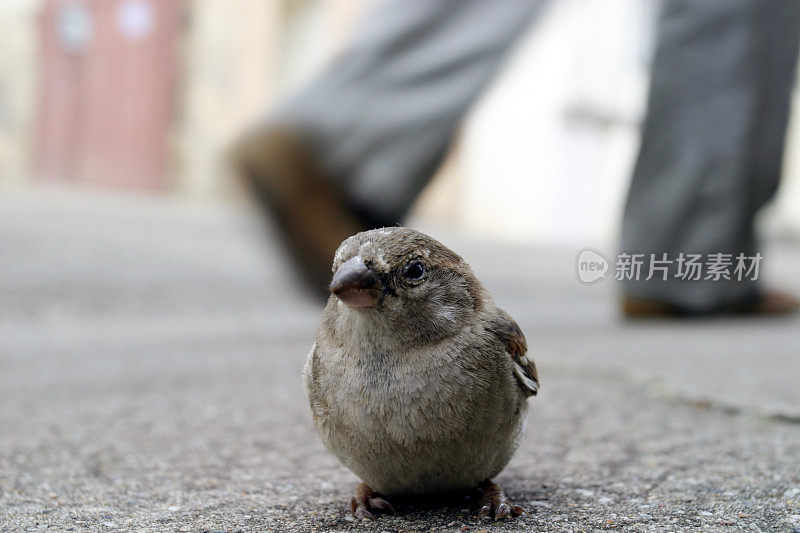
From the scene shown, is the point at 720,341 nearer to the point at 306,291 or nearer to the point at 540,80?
the point at 306,291

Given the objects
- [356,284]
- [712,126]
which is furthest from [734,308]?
[356,284]

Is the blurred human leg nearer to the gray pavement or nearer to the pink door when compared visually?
the gray pavement

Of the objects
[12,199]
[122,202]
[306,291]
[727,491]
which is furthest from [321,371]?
[122,202]

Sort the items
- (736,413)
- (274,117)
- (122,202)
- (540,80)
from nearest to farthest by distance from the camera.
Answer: (736,413) → (274,117) → (122,202) → (540,80)

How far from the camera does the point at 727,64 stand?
142 inches

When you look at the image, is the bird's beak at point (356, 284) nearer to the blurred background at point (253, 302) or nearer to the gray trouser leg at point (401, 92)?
the blurred background at point (253, 302)

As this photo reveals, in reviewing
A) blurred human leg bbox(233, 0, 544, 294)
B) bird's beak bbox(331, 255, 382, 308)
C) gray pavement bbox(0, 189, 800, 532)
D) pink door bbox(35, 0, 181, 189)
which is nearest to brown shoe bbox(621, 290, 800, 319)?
gray pavement bbox(0, 189, 800, 532)

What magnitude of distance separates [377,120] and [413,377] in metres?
2.24

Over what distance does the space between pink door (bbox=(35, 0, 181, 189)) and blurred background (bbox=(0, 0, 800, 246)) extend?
0.05ft

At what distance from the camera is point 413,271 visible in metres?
1.47

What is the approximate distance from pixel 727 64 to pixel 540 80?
30.3 ft

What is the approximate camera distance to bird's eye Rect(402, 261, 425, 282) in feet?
4.79

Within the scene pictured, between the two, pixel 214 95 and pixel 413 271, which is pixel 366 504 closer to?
pixel 413 271

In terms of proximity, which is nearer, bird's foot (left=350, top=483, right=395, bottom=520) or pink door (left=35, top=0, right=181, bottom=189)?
bird's foot (left=350, top=483, right=395, bottom=520)
